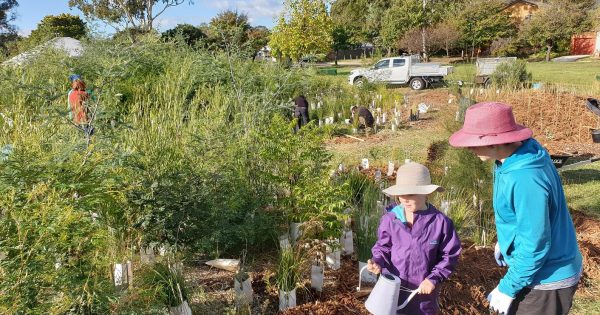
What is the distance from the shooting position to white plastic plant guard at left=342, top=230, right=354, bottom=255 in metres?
3.21

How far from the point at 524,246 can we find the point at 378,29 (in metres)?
40.9

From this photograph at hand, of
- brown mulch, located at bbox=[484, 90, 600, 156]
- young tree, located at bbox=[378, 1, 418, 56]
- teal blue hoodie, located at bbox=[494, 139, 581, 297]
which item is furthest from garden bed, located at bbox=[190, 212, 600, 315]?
young tree, located at bbox=[378, 1, 418, 56]

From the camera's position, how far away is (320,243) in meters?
2.90

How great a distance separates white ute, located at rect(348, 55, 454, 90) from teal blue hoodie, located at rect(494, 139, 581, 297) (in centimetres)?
1515

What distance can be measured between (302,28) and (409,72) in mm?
6682

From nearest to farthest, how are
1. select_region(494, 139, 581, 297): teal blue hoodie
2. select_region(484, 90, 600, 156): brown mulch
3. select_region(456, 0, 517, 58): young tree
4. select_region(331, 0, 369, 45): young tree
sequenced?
1. select_region(494, 139, 581, 297): teal blue hoodie
2. select_region(484, 90, 600, 156): brown mulch
3. select_region(456, 0, 517, 58): young tree
4. select_region(331, 0, 369, 45): young tree

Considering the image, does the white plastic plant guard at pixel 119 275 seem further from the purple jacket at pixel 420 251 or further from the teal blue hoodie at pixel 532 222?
the teal blue hoodie at pixel 532 222

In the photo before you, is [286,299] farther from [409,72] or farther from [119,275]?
[409,72]

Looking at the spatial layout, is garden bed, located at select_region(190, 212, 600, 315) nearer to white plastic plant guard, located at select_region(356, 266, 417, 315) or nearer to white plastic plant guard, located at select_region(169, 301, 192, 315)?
white plastic plant guard, located at select_region(169, 301, 192, 315)

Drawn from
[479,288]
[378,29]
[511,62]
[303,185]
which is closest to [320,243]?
[303,185]

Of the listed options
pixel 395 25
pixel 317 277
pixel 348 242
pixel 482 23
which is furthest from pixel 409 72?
pixel 482 23

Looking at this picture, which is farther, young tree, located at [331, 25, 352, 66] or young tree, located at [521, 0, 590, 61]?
young tree, located at [331, 25, 352, 66]

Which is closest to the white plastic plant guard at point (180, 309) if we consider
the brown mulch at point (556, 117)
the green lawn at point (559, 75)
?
the brown mulch at point (556, 117)

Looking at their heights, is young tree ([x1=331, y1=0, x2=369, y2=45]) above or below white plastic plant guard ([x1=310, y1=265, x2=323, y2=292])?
above
